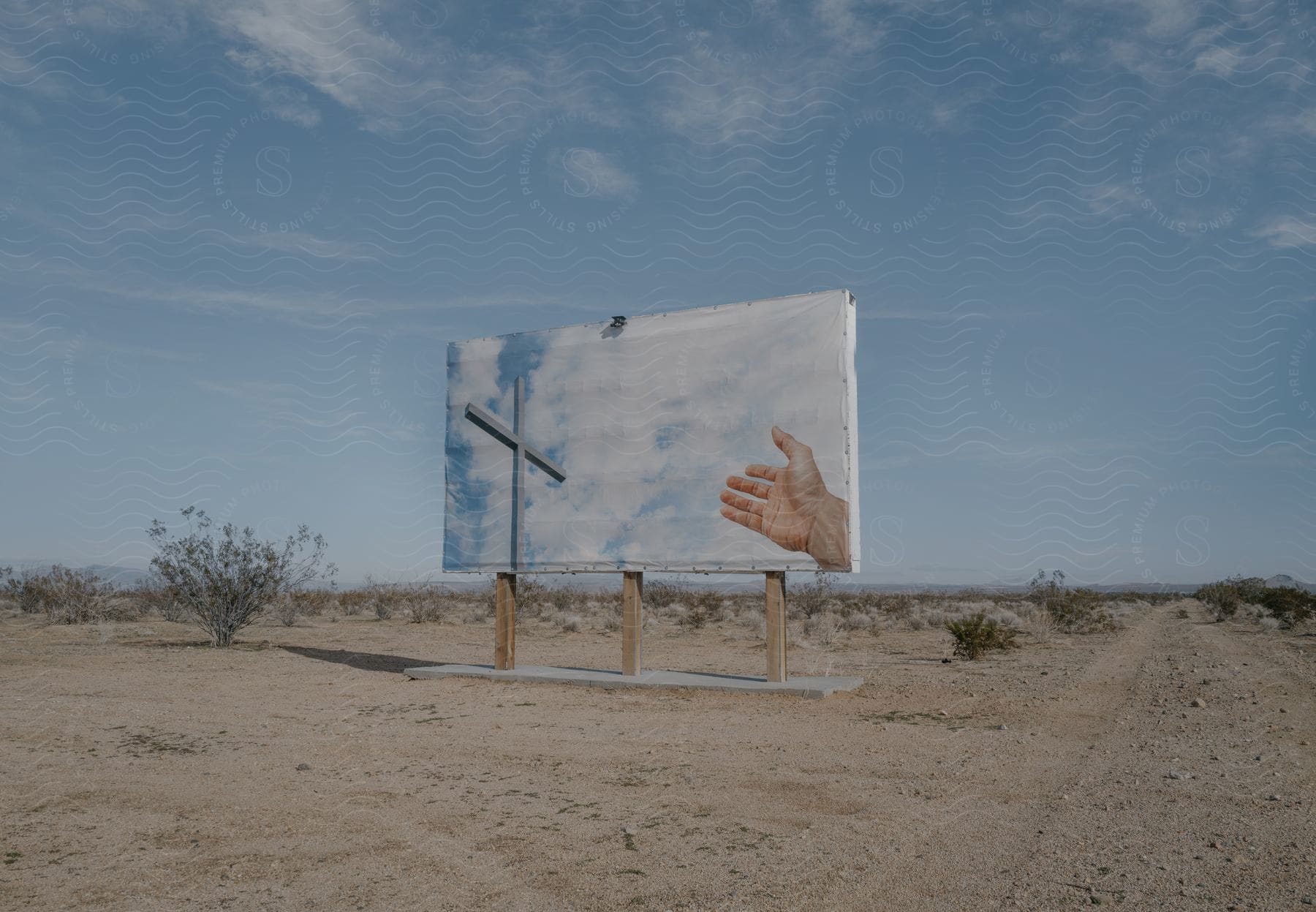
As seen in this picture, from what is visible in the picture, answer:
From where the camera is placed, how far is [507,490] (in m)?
16.6

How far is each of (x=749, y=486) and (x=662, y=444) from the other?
1.74 metres

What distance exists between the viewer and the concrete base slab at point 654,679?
13789 mm

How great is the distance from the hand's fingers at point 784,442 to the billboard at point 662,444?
2cm

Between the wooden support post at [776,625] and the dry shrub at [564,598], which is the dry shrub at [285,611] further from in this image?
the wooden support post at [776,625]

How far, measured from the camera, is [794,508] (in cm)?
1390

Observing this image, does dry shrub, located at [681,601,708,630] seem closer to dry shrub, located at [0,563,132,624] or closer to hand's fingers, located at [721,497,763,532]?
hand's fingers, located at [721,497,763,532]

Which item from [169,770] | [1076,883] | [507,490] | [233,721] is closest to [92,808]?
[169,770]

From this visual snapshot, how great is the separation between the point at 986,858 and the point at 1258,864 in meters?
1.62

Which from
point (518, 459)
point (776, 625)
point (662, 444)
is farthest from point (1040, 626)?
point (518, 459)

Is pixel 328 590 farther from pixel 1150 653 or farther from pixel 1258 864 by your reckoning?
pixel 1258 864

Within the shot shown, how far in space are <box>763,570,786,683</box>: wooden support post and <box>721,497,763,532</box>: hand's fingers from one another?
72cm

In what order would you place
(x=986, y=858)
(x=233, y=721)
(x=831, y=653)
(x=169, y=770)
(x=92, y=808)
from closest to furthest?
(x=986, y=858) < (x=92, y=808) < (x=169, y=770) < (x=233, y=721) < (x=831, y=653)

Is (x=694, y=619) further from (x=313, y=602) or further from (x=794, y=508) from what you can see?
(x=794, y=508)

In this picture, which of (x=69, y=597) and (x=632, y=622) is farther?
(x=69, y=597)
